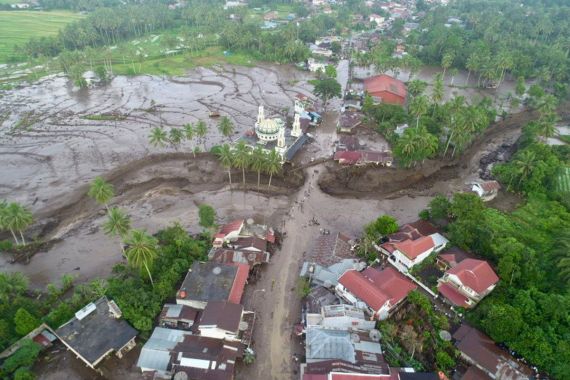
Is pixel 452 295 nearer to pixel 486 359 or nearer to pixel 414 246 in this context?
pixel 414 246

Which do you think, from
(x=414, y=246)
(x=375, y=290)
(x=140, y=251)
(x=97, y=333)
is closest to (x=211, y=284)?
(x=140, y=251)

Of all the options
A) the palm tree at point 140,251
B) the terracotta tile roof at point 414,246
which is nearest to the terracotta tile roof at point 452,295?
the terracotta tile roof at point 414,246

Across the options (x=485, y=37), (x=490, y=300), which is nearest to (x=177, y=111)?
(x=490, y=300)

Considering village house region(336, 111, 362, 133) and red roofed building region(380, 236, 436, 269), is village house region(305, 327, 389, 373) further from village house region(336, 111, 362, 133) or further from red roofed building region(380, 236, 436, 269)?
village house region(336, 111, 362, 133)

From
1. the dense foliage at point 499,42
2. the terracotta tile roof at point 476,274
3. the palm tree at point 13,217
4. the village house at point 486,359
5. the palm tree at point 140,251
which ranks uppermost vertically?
the dense foliage at point 499,42

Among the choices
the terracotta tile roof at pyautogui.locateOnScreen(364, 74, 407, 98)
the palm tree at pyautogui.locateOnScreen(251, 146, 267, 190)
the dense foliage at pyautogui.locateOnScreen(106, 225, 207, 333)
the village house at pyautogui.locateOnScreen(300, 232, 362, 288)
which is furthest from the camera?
the terracotta tile roof at pyautogui.locateOnScreen(364, 74, 407, 98)

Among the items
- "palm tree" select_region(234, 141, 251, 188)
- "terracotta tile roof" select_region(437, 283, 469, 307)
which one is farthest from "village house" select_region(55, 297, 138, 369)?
"terracotta tile roof" select_region(437, 283, 469, 307)

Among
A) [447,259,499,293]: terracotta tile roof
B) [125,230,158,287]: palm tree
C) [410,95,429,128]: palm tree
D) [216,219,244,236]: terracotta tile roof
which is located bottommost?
[216,219,244,236]: terracotta tile roof

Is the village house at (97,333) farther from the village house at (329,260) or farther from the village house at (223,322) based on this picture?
the village house at (329,260)
